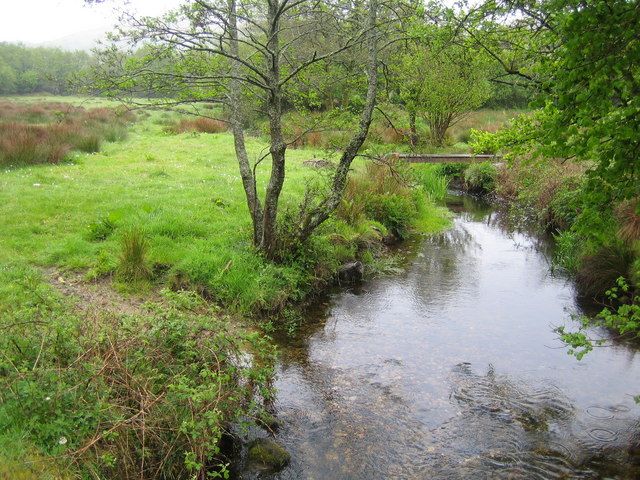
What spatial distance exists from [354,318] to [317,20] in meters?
5.20

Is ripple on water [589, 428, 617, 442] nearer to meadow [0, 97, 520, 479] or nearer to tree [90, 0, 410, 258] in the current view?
meadow [0, 97, 520, 479]

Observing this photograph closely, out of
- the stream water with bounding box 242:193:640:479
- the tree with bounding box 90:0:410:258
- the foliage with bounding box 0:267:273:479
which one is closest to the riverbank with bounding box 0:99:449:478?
the foliage with bounding box 0:267:273:479

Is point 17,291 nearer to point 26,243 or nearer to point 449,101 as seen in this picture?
point 26,243

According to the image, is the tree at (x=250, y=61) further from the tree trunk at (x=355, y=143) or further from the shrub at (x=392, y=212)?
the shrub at (x=392, y=212)

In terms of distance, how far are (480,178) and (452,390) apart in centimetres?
1505

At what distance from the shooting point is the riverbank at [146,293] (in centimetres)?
408

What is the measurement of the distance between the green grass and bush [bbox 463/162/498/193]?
6012 mm

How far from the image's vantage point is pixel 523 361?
7.16m

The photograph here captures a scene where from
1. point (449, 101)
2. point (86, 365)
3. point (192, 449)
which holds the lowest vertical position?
point (192, 449)

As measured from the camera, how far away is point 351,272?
1026 cm

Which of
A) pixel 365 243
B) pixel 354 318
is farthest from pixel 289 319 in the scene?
pixel 365 243

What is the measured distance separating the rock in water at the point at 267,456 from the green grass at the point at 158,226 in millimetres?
3110

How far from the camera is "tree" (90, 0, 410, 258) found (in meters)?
6.94

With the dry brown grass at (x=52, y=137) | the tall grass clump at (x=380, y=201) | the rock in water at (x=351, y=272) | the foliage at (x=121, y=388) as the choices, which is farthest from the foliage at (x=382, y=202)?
the foliage at (x=121, y=388)
